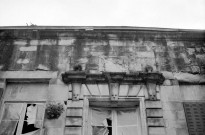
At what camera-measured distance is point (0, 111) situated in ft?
20.3

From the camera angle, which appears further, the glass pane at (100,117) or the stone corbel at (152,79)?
the stone corbel at (152,79)

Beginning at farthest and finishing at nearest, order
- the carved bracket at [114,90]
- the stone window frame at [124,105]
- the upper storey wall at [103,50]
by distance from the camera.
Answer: the upper storey wall at [103,50] → the carved bracket at [114,90] → the stone window frame at [124,105]

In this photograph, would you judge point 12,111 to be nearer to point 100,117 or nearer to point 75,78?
point 75,78

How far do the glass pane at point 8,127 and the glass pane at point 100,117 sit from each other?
74.7 inches

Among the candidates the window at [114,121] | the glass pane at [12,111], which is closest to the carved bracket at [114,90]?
the window at [114,121]

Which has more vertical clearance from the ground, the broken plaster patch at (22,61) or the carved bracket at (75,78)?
the broken plaster patch at (22,61)

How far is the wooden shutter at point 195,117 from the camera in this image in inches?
234

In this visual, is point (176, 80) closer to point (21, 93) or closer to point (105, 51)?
point (105, 51)

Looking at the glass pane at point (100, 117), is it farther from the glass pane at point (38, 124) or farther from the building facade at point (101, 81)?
the glass pane at point (38, 124)

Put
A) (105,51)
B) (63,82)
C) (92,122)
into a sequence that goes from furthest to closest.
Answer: (105,51) → (63,82) → (92,122)

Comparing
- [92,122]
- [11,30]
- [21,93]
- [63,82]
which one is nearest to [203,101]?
[92,122]

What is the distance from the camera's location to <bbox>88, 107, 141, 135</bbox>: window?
6.02 metres

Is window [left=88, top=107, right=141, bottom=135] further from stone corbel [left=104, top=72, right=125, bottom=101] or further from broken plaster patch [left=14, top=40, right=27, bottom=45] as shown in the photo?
broken plaster patch [left=14, top=40, right=27, bottom=45]

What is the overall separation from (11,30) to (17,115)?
2693 mm
